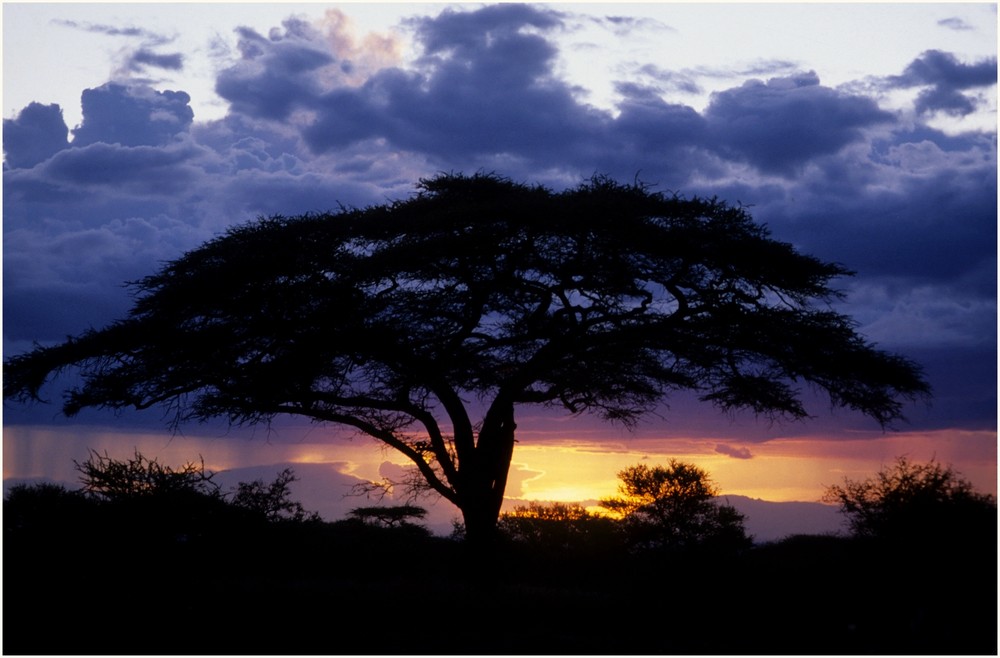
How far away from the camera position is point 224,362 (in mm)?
23109

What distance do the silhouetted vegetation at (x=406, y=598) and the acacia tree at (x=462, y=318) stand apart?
2.78 metres

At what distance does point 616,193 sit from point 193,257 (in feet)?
32.3

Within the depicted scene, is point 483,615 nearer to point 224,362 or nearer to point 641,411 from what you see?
point 224,362

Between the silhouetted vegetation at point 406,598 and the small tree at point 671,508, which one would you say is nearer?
the silhouetted vegetation at point 406,598

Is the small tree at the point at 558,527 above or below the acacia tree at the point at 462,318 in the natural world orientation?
below

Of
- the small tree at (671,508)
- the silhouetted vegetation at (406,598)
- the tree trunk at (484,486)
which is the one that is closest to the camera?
the silhouetted vegetation at (406,598)

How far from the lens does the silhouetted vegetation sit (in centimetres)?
1523

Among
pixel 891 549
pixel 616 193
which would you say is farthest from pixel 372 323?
pixel 891 549

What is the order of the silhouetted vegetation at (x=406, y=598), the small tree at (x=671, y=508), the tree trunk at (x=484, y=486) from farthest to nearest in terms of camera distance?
the small tree at (x=671, y=508)
the tree trunk at (x=484, y=486)
the silhouetted vegetation at (x=406, y=598)

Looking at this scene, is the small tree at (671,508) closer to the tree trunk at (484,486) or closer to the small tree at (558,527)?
the small tree at (558,527)

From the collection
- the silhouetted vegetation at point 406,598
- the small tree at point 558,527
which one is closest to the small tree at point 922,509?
the silhouetted vegetation at point 406,598

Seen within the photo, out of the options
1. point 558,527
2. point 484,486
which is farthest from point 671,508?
point 484,486

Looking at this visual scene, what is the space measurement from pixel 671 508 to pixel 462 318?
429 inches

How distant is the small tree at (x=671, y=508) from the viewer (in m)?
29.7
